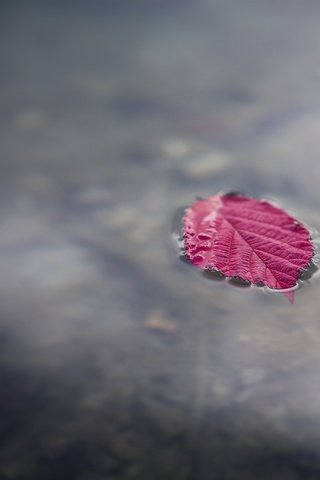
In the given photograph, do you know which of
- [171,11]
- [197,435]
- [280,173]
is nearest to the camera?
[197,435]

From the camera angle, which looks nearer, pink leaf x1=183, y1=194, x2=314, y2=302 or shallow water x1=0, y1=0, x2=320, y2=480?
shallow water x1=0, y1=0, x2=320, y2=480

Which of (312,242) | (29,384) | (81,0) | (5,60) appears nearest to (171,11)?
(81,0)

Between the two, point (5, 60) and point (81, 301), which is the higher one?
point (5, 60)

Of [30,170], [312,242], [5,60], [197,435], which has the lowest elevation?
[197,435]

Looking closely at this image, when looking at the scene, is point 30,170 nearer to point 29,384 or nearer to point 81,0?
point 29,384

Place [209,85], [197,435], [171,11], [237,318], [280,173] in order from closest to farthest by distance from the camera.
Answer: [197,435], [237,318], [280,173], [209,85], [171,11]
